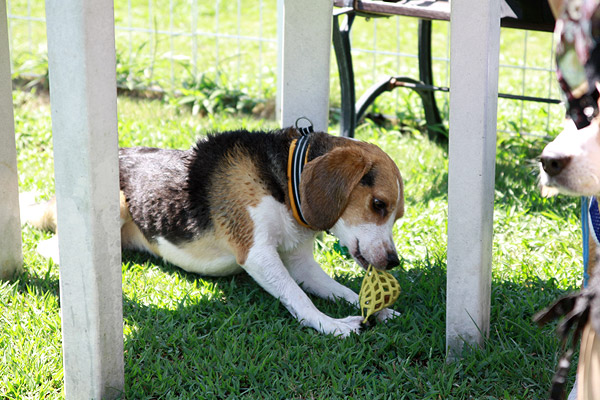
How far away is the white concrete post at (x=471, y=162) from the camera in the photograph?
2.40 meters

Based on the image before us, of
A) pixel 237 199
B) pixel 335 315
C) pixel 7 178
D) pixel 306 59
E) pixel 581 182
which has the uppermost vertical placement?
pixel 306 59

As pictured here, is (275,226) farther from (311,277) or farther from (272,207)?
(311,277)

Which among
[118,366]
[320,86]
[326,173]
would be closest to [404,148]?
[320,86]

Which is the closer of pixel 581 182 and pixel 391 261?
pixel 581 182

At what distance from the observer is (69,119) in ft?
7.11

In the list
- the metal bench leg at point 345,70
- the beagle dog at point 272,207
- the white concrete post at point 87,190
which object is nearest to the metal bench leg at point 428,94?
the metal bench leg at point 345,70

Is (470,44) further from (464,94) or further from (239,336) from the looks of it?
(239,336)

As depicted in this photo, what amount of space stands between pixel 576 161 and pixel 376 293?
1383mm

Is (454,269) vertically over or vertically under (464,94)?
under

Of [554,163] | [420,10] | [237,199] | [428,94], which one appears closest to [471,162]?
[554,163]

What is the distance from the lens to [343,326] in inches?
119

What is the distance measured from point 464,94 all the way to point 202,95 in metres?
4.28

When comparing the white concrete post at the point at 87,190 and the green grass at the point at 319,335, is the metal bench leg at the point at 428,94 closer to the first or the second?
the green grass at the point at 319,335

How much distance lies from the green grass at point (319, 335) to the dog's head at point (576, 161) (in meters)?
0.93
